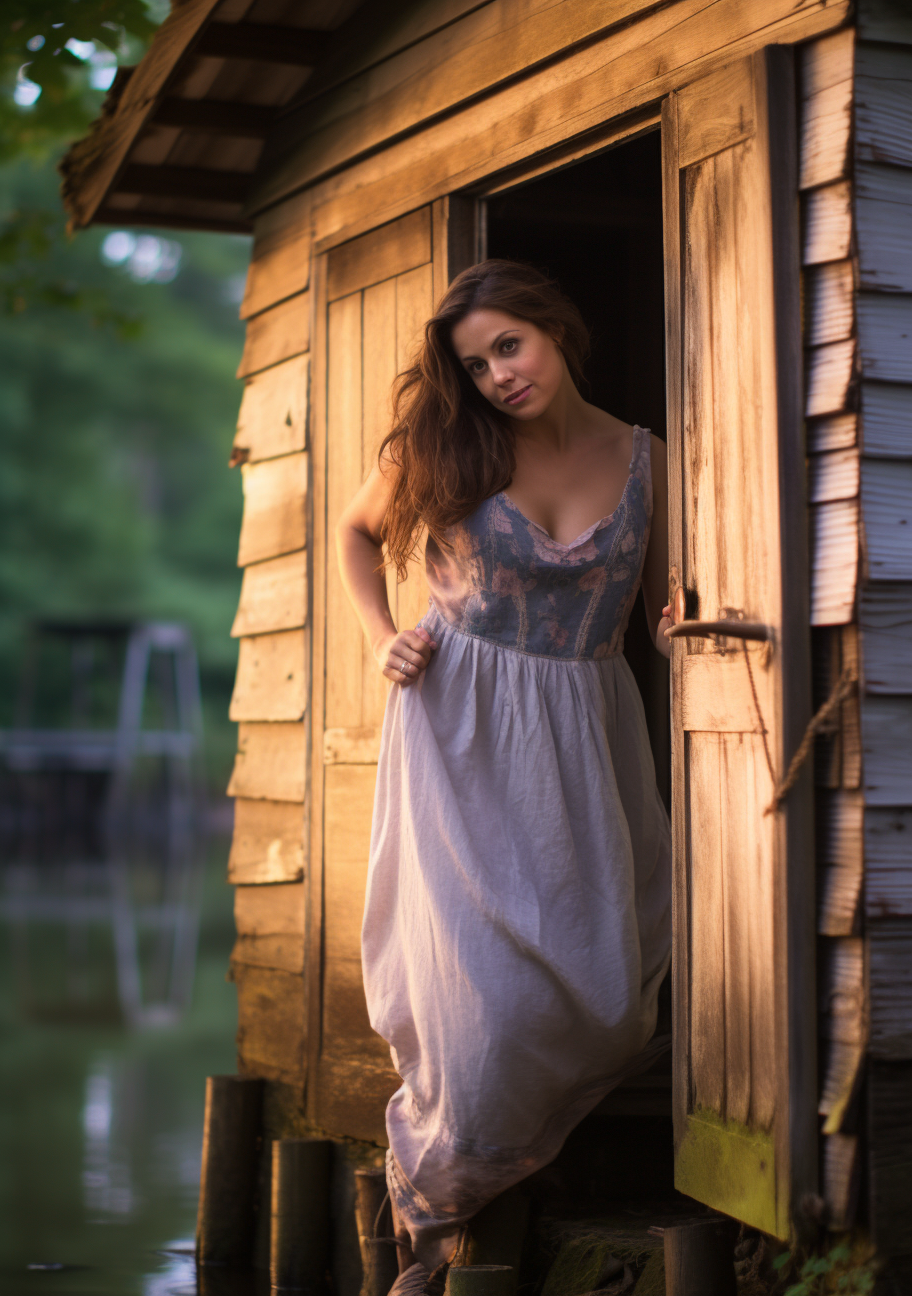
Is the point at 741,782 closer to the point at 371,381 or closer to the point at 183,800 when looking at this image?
the point at 371,381

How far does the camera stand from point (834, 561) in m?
2.38

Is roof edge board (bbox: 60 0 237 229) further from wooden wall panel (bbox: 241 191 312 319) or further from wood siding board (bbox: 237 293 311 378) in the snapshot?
wood siding board (bbox: 237 293 311 378)

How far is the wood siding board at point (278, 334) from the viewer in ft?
14.1

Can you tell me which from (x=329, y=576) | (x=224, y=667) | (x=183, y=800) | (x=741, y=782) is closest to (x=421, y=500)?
(x=741, y=782)

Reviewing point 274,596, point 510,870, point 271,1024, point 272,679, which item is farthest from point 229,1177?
point 510,870

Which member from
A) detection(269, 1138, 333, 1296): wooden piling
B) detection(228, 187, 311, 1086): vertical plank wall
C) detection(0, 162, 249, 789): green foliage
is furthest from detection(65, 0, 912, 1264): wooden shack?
detection(0, 162, 249, 789): green foliage

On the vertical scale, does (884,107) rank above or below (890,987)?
above

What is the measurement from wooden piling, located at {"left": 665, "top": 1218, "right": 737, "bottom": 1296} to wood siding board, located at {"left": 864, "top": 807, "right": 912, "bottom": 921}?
648mm

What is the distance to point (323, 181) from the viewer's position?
424cm

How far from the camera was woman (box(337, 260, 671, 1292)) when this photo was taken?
276 cm

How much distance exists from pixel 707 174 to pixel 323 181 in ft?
6.11

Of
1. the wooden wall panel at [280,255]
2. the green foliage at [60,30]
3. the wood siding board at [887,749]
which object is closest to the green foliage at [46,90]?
the green foliage at [60,30]

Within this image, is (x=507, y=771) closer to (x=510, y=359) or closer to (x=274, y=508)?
(x=510, y=359)

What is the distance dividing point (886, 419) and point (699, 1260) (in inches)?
55.7
